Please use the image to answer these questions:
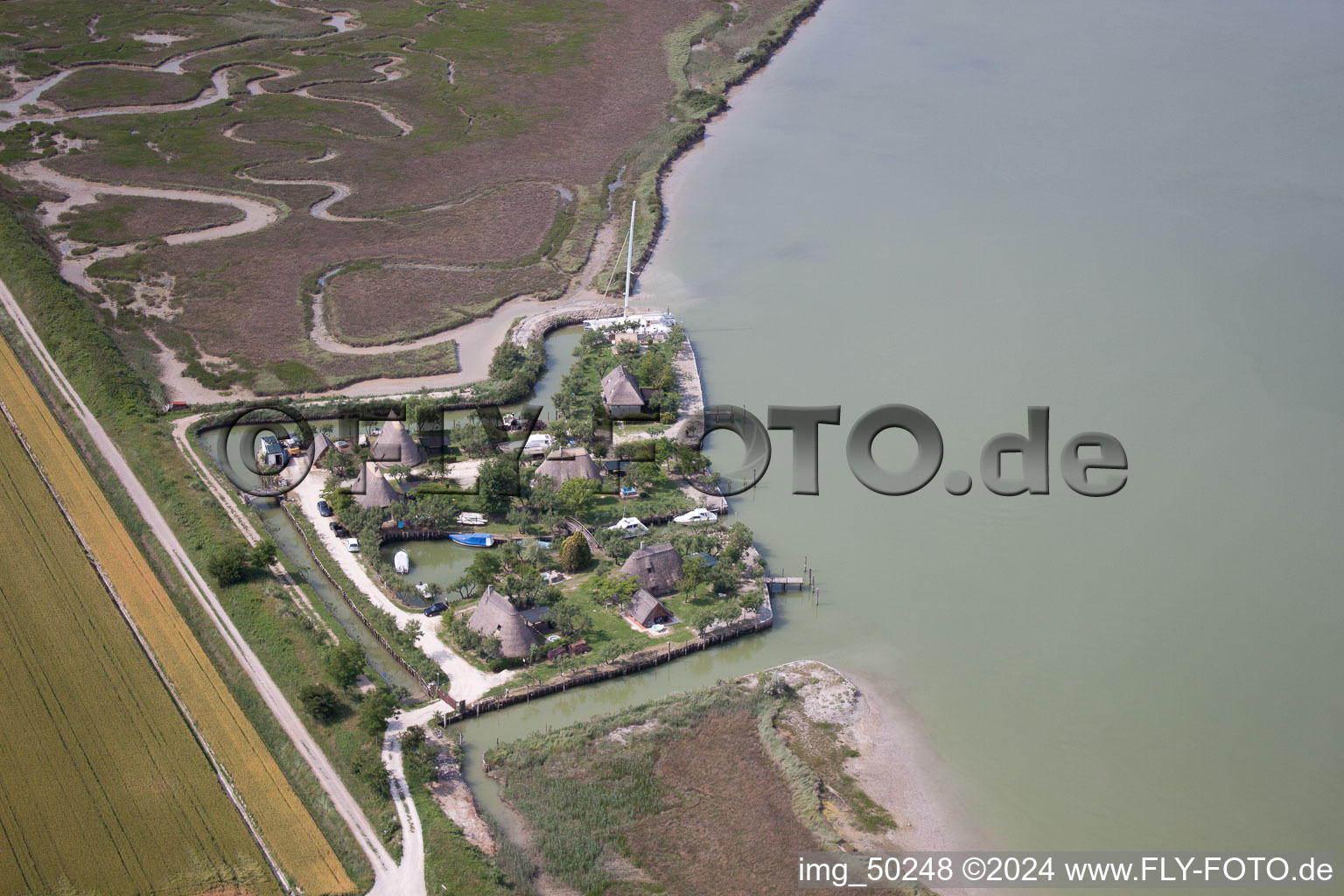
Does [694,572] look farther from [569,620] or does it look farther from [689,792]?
[689,792]

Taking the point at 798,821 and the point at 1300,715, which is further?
the point at 1300,715

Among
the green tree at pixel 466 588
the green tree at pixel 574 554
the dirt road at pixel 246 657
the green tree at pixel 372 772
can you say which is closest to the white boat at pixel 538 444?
the green tree at pixel 574 554

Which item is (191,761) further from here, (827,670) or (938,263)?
(938,263)

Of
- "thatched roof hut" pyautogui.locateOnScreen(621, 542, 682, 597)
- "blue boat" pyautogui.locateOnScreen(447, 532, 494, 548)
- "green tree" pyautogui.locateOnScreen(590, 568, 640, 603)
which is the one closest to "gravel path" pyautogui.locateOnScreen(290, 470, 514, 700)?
"blue boat" pyautogui.locateOnScreen(447, 532, 494, 548)

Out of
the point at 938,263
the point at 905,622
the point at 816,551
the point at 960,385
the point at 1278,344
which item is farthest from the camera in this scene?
the point at 938,263

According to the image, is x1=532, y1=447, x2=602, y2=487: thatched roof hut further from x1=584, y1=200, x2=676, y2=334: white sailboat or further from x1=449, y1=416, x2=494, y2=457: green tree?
x1=584, y1=200, x2=676, y2=334: white sailboat

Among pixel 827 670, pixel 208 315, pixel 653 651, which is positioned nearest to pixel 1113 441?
pixel 827 670

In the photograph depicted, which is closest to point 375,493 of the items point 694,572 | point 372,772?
point 694,572
